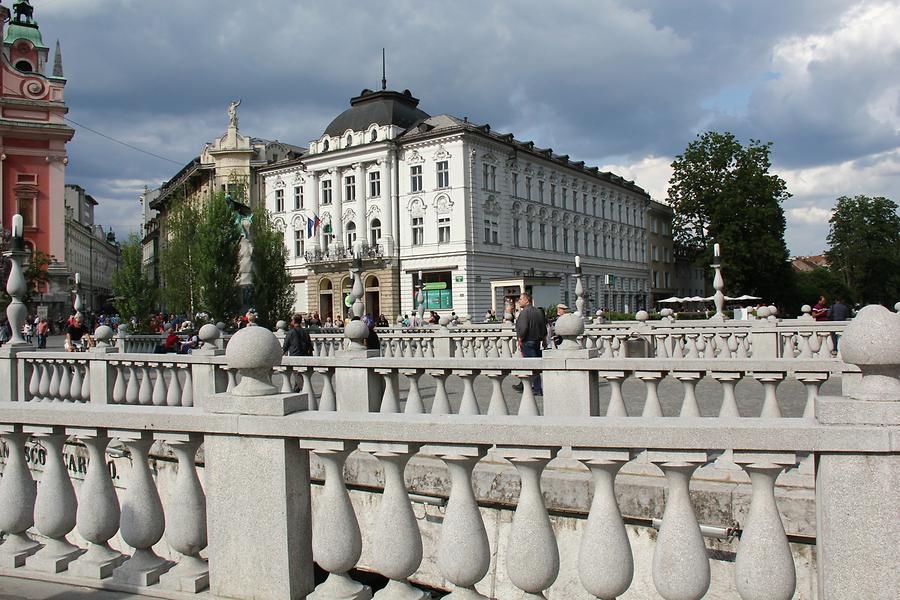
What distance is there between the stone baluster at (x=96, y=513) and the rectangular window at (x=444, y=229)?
4525 cm

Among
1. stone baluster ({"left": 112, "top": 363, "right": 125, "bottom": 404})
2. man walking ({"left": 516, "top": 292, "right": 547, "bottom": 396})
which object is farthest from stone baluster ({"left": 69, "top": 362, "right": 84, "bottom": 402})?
man walking ({"left": 516, "top": 292, "right": 547, "bottom": 396})

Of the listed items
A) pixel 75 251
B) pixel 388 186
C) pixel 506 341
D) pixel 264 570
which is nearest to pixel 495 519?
pixel 264 570

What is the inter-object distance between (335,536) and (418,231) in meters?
47.7

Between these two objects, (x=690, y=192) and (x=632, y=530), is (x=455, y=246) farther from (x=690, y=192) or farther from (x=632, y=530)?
(x=632, y=530)

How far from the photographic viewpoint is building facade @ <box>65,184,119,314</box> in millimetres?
95312

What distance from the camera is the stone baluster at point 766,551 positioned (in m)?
2.67

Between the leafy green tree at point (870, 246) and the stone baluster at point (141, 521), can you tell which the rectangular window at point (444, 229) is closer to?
the stone baluster at point (141, 521)

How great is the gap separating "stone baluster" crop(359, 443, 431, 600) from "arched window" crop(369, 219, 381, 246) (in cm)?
4920

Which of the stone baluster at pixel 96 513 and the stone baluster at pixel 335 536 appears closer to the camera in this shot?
the stone baluster at pixel 335 536

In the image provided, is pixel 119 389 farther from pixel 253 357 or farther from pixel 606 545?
pixel 606 545

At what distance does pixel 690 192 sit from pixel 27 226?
48987mm

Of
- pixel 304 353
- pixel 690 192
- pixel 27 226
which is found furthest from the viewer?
pixel 690 192

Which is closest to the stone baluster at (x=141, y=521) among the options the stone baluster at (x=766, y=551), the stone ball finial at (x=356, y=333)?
the stone baluster at (x=766, y=551)

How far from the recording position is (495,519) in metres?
5.95
